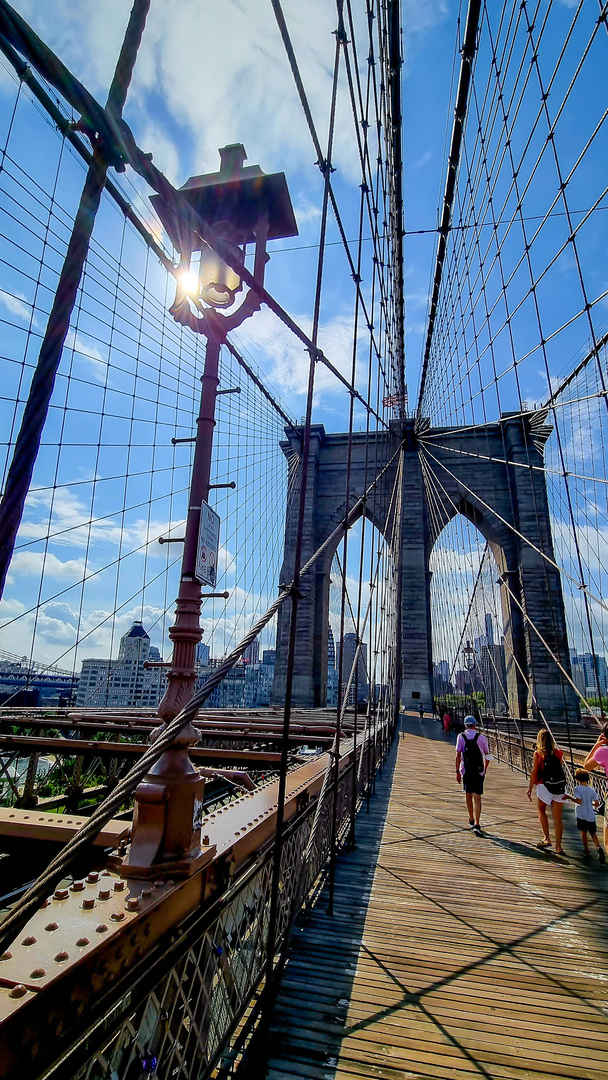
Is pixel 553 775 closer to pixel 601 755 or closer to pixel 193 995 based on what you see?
pixel 601 755

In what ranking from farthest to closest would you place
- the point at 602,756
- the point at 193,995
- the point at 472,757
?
the point at 472,757, the point at 602,756, the point at 193,995

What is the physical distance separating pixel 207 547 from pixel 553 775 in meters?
3.79

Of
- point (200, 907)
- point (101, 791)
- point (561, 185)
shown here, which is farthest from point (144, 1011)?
point (561, 185)

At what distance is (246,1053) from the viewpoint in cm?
166

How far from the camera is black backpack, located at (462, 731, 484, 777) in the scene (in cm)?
436

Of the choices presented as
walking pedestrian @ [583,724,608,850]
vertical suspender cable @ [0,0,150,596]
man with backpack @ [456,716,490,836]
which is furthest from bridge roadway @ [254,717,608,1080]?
vertical suspender cable @ [0,0,150,596]

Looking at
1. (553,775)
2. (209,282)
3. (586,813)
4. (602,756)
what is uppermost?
(209,282)

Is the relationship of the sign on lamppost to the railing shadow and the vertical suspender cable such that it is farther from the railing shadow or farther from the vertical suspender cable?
the railing shadow

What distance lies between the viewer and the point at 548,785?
13.4 feet

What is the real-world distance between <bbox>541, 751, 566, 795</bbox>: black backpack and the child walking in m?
0.12

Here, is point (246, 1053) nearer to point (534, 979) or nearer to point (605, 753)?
point (534, 979)

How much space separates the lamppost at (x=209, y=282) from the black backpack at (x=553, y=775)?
3.67m

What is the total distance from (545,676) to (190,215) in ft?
70.3

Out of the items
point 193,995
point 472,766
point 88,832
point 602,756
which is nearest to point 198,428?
point 88,832
